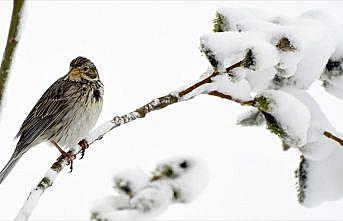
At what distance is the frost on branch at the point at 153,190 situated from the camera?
1438 mm

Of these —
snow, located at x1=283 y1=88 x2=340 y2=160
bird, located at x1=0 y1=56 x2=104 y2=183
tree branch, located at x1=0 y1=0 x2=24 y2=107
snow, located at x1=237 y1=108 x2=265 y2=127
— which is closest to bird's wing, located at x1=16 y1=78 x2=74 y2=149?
bird, located at x1=0 y1=56 x2=104 y2=183

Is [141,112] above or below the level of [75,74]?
above

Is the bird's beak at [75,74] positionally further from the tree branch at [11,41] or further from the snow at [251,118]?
the tree branch at [11,41]

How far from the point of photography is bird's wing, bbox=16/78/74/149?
454 cm

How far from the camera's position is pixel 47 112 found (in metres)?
4.74

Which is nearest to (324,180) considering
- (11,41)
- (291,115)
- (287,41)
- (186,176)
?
(291,115)

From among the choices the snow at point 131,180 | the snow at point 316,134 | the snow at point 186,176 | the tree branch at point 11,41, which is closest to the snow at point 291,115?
the snow at point 316,134

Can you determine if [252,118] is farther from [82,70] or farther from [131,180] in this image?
[82,70]

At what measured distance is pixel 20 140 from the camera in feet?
14.6

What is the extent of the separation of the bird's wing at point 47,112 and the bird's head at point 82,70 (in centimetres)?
11

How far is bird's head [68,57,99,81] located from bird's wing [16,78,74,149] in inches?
4.2

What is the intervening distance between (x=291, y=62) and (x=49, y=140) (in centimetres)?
316

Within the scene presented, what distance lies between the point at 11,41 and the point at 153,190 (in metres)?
0.49

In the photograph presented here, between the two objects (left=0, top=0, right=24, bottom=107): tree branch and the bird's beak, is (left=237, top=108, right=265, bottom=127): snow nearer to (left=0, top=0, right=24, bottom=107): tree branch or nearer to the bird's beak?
(left=0, top=0, right=24, bottom=107): tree branch
